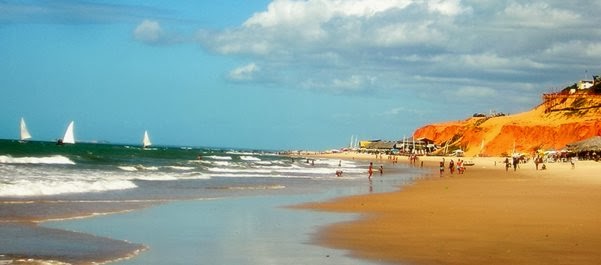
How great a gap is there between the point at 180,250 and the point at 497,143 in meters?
110

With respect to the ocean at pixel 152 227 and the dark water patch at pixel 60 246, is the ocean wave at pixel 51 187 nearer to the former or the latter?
the ocean at pixel 152 227

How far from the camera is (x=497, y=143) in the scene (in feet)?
383

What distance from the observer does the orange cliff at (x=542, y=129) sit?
103m

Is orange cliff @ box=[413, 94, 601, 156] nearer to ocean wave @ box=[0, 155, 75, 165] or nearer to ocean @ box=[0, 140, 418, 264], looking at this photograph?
ocean wave @ box=[0, 155, 75, 165]

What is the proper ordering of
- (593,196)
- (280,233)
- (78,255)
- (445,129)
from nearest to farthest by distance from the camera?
(78,255) → (280,233) → (593,196) → (445,129)

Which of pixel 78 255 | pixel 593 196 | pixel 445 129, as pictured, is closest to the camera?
pixel 78 255

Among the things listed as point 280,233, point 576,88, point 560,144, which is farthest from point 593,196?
point 576,88

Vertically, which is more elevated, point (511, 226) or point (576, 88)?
point (576, 88)

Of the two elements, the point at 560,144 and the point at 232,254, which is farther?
the point at 560,144

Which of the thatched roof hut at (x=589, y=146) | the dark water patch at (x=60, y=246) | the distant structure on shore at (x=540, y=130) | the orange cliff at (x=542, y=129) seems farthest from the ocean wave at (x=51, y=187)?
the orange cliff at (x=542, y=129)

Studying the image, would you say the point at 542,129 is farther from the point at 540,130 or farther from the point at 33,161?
the point at 33,161

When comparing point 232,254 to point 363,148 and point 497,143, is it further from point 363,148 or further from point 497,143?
point 363,148

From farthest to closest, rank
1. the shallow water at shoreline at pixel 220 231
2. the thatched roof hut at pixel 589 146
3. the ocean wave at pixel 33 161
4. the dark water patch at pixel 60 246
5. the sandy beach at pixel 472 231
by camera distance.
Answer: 1. the thatched roof hut at pixel 589 146
2. the ocean wave at pixel 33 161
3. the sandy beach at pixel 472 231
4. the shallow water at shoreline at pixel 220 231
5. the dark water patch at pixel 60 246

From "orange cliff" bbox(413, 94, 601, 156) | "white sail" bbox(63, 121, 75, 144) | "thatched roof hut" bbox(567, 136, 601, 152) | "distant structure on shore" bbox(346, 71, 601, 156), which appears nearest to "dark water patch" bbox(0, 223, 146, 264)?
"thatched roof hut" bbox(567, 136, 601, 152)
